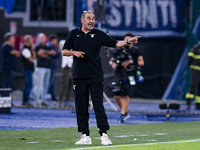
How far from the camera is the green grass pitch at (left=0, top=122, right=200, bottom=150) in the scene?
9734 millimetres

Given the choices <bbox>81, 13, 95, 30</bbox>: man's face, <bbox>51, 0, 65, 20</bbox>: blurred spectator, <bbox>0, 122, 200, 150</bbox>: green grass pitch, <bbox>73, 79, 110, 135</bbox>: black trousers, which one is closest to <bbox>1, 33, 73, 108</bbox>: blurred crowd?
<bbox>51, 0, 65, 20</bbox>: blurred spectator

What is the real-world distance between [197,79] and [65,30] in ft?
24.1

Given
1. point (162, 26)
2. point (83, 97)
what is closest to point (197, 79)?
point (162, 26)

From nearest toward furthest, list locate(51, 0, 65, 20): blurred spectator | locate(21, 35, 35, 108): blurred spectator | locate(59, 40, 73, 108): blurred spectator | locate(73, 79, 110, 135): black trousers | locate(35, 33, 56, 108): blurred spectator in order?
1. locate(73, 79, 110, 135): black trousers
2. locate(21, 35, 35, 108): blurred spectator
3. locate(35, 33, 56, 108): blurred spectator
4. locate(59, 40, 73, 108): blurred spectator
5. locate(51, 0, 65, 20): blurred spectator

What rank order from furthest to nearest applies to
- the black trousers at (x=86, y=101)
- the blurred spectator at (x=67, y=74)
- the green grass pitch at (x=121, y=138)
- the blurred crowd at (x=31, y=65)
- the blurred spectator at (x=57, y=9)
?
the blurred spectator at (x=57, y=9) → the blurred spectator at (x=67, y=74) → the blurred crowd at (x=31, y=65) → the black trousers at (x=86, y=101) → the green grass pitch at (x=121, y=138)

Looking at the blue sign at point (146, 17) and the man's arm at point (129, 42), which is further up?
the man's arm at point (129, 42)

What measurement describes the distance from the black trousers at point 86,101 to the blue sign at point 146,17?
1482 centimetres

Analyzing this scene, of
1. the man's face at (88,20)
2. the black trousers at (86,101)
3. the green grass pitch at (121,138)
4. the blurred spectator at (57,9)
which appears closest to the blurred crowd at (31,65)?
the blurred spectator at (57,9)

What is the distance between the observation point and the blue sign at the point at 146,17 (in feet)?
82.6

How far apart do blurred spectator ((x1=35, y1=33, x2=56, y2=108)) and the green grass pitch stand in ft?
22.3

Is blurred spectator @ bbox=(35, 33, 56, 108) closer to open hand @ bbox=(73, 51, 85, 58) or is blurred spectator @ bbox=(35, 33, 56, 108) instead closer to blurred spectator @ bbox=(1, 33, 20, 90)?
blurred spectator @ bbox=(1, 33, 20, 90)

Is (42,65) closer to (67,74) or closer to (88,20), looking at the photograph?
(67,74)

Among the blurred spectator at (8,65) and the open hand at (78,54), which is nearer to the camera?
the open hand at (78,54)

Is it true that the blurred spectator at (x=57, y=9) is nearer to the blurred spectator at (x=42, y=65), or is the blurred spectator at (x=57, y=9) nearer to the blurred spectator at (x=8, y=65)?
the blurred spectator at (x=42, y=65)
